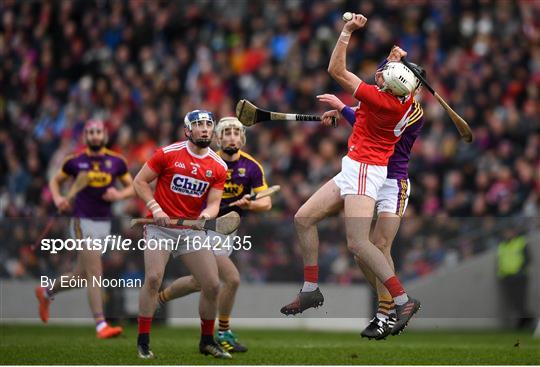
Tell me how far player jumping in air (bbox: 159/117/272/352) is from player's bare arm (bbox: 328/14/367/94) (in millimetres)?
2049

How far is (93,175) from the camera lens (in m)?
14.5

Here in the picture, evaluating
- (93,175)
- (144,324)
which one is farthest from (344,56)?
(93,175)

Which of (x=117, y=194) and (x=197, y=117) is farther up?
(x=197, y=117)

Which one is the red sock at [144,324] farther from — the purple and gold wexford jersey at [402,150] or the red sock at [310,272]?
the purple and gold wexford jersey at [402,150]

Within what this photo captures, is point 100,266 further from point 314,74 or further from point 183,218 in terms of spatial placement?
point 314,74

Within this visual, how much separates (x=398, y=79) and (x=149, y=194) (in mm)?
2383

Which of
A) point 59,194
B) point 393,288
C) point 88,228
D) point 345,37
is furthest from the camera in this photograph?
point 59,194

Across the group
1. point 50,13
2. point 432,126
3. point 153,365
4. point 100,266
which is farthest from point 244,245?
point 50,13

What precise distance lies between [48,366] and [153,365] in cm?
85

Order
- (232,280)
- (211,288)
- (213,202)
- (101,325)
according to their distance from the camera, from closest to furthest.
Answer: (211,288) < (213,202) < (232,280) < (101,325)

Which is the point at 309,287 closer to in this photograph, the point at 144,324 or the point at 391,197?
the point at 391,197

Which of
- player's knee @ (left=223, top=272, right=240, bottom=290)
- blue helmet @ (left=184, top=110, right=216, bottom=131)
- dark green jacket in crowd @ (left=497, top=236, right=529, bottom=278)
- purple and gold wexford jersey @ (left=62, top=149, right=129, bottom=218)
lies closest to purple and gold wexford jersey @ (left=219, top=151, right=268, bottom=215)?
player's knee @ (left=223, top=272, right=240, bottom=290)

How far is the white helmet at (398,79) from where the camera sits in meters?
11.0

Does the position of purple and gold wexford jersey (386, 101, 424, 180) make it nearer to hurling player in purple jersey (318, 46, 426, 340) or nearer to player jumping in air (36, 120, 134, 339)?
hurling player in purple jersey (318, 46, 426, 340)
